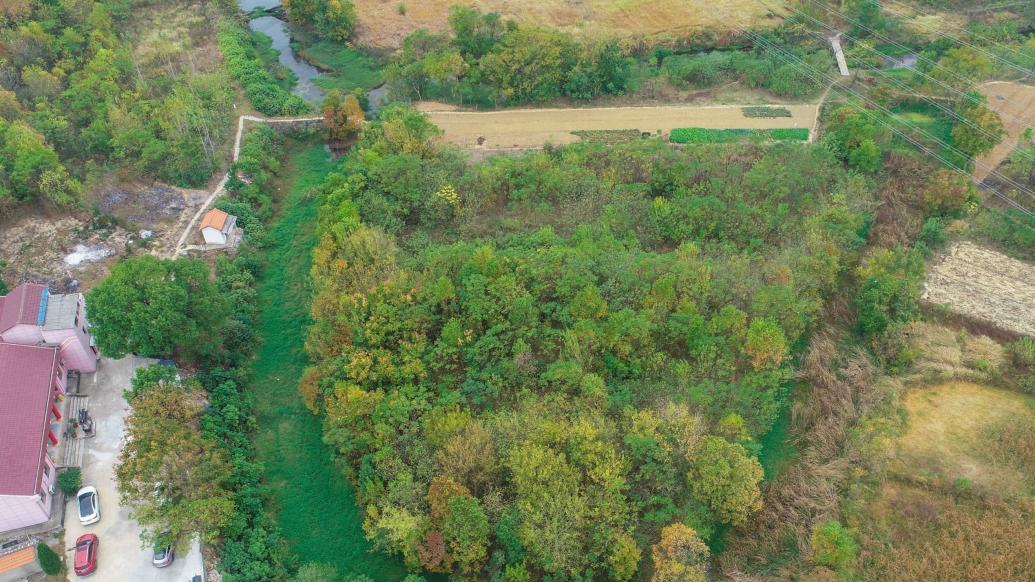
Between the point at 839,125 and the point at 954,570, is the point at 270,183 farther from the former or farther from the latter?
the point at 954,570

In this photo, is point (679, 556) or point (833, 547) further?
point (833, 547)

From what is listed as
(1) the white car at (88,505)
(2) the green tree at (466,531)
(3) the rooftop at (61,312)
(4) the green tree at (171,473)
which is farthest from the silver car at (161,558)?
(3) the rooftop at (61,312)

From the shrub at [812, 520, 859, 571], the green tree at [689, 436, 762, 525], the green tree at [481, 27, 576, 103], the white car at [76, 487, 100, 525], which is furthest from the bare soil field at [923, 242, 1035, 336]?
the white car at [76, 487, 100, 525]

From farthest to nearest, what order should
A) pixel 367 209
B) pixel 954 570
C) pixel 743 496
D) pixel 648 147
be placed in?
pixel 648 147, pixel 367 209, pixel 743 496, pixel 954 570

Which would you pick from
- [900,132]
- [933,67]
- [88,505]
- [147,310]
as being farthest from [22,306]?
[933,67]

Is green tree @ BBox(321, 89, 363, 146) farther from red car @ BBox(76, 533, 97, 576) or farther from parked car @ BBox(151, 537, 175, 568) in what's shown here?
parked car @ BBox(151, 537, 175, 568)

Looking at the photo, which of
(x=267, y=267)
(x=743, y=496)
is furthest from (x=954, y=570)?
(x=267, y=267)

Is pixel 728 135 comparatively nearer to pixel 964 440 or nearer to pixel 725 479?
pixel 964 440
